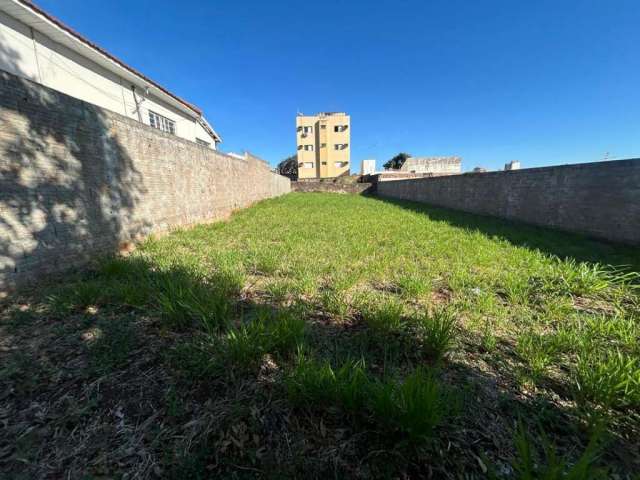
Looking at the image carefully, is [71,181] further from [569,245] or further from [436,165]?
[436,165]

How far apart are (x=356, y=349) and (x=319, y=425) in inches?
27.9

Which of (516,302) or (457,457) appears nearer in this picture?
(457,457)

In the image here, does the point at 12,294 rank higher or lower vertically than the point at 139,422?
higher

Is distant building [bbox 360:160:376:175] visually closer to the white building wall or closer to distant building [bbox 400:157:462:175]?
distant building [bbox 400:157:462:175]

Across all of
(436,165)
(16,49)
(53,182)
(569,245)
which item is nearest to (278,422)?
(53,182)

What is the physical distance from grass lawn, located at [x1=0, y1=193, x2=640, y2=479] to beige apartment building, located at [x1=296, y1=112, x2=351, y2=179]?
119 feet

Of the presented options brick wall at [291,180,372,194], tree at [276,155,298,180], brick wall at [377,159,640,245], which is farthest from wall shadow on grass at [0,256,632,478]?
Answer: tree at [276,155,298,180]

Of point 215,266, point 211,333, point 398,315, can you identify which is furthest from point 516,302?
point 215,266

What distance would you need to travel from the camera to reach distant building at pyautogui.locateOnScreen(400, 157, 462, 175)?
30.2 meters

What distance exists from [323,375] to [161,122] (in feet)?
43.4

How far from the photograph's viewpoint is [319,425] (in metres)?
1.35

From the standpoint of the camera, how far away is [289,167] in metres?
48.2

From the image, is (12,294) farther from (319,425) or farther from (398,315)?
(398,315)

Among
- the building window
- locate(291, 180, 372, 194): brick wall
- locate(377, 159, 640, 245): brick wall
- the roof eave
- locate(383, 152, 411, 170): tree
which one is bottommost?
locate(377, 159, 640, 245): brick wall
